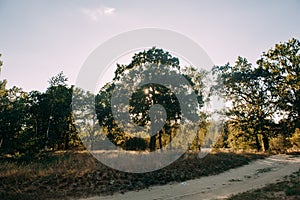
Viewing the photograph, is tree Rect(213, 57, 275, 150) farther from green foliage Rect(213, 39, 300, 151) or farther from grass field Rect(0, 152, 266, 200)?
grass field Rect(0, 152, 266, 200)

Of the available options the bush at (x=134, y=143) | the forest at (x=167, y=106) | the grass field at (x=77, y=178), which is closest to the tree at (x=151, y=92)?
the forest at (x=167, y=106)

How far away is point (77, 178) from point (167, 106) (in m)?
12.8

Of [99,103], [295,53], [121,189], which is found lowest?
[121,189]

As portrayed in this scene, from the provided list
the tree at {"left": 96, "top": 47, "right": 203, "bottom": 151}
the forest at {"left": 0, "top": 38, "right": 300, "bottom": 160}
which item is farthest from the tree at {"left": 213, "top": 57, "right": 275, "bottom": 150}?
the tree at {"left": 96, "top": 47, "right": 203, "bottom": 151}

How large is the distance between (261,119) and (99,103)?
86.2 feet

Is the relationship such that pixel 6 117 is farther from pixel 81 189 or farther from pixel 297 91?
pixel 297 91

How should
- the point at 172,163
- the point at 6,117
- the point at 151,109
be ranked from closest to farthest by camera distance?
the point at 172,163, the point at 6,117, the point at 151,109

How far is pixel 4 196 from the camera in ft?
40.5

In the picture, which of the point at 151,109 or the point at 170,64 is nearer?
the point at 151,109

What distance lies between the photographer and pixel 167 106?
82.0ft

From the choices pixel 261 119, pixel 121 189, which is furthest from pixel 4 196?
pixel 261 119

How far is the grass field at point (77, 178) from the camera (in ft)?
44.1

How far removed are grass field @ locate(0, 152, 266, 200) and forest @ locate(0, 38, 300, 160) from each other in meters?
5.14

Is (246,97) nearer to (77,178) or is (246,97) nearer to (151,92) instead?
(151,92)
